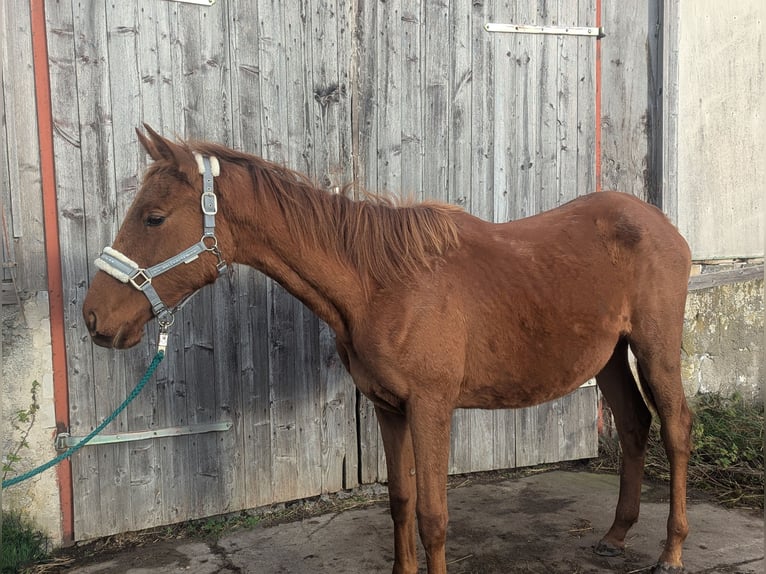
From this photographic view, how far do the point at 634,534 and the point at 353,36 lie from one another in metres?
3.46

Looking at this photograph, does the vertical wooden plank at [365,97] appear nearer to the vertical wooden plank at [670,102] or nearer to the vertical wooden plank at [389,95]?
the vertical wooden plank at [389,95]

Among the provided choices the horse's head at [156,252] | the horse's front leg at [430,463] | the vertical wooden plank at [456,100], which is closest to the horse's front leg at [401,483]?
the horse's front leg at [430,463]

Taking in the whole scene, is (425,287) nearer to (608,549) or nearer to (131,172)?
(608,549)

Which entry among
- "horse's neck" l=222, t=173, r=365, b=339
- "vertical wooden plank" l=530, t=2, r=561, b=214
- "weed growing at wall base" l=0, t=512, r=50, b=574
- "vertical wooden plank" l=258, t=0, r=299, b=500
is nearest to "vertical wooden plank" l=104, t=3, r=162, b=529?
"weed growing at wall base" l=0, t=512, r=50, b=574

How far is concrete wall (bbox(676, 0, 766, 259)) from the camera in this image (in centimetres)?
463

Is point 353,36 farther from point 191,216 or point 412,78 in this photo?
point 191,216

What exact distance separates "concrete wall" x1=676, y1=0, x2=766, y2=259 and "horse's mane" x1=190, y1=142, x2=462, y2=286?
2.98m

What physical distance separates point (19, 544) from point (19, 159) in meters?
2.03

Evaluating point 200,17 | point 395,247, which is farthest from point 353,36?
point 395,247

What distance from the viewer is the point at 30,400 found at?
3.22 metres

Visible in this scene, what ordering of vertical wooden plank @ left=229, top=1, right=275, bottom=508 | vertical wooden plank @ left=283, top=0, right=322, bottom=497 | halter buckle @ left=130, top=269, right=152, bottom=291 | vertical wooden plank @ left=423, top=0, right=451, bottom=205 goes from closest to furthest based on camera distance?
halter buckle @ left=130, top=269, right=152, bottom=291 → vertical wooden plank @ left=229, top=1, right=275, bottom=508 → vertical wooden plank @ left=283, top=0, right=322, bottom=497 → vertical wooden plank @ left=423, top=0, right=451, bottom=205

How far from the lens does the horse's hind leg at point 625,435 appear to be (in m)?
3.18

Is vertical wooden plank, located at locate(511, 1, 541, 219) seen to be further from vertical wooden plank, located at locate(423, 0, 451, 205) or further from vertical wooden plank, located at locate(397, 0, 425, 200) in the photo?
vertical wooden plank, located at locate(397, 0, 425, 200)

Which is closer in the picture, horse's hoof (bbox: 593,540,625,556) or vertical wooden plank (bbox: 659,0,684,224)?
horse's hoof (bbox: 593,540,625,556)
